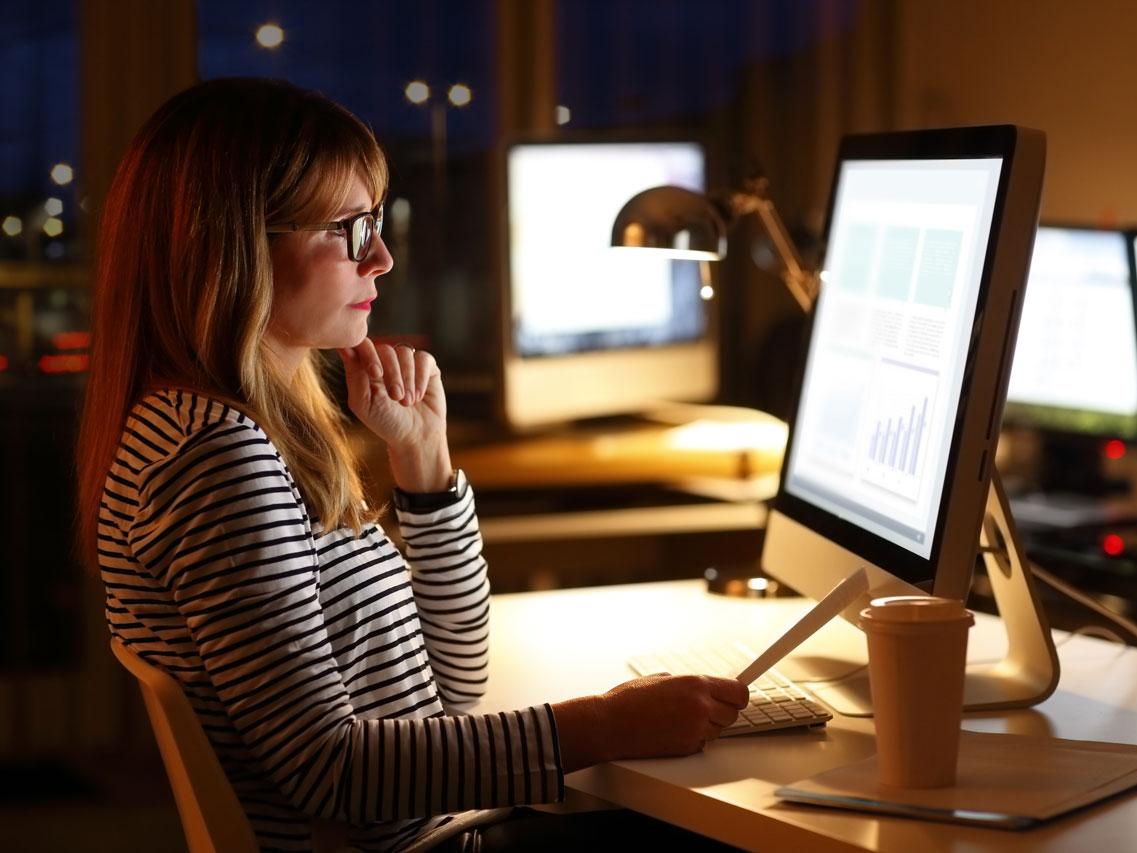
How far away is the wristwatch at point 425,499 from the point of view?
1.41 meters

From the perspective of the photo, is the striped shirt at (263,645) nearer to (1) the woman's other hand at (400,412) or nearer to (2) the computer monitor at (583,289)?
(1) the woman's other hand at (400,412)

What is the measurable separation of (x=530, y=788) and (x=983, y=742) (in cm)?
35

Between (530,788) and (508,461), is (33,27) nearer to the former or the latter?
(508,461)

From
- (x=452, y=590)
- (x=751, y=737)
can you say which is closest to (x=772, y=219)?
(x=452, y=590)

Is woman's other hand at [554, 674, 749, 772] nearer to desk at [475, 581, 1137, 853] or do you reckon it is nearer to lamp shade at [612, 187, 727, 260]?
desk at [475, 581, 1137, 853]

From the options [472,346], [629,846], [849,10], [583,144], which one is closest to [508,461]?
[583,144]

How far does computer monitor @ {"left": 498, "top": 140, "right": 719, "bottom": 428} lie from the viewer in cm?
244

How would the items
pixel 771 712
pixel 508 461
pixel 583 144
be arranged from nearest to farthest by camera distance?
pixel 771 712 → pixel 583 144 → pixel 508 461

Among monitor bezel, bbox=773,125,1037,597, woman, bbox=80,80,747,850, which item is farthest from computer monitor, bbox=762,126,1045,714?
woman, bbox=80,80,747,850

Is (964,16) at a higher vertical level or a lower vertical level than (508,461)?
higher

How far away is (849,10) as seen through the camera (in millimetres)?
3725

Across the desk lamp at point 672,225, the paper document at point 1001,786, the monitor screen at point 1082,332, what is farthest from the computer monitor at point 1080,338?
the paper document at point 1001,786

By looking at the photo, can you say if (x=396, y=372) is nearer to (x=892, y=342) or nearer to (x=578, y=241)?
(x=892, y=342)

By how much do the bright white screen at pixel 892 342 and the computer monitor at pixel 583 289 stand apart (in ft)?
3.21
